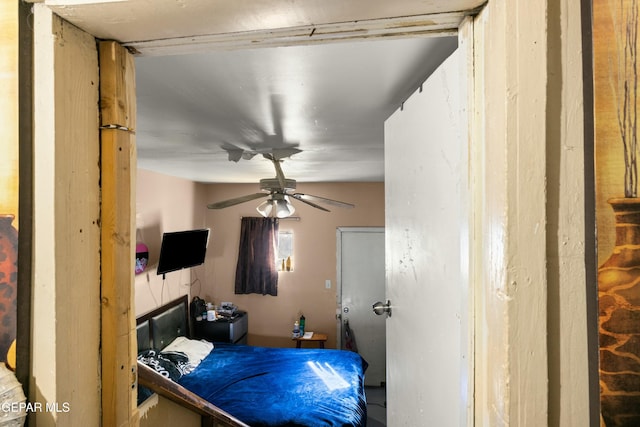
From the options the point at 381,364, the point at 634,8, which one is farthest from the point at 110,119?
the point at 381,364

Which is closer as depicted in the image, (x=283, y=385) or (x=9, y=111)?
(x=9, y=111)

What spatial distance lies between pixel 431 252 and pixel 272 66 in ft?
2.79

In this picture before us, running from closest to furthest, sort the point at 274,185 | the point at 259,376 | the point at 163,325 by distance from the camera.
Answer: the point at 274,185, the point at 259,376, the point at 163,325

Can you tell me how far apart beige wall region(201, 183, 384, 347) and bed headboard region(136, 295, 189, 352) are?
0.71m

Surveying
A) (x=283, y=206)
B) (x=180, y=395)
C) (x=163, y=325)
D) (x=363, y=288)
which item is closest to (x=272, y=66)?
(x=180, y=395)

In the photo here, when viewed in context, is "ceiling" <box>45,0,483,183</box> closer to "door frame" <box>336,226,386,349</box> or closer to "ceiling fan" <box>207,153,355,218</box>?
"ceiling fan" <box>207,153,355,218</box>

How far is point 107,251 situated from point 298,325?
4.41m

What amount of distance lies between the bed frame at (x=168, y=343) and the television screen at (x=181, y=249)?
56 cm

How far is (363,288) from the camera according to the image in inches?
191

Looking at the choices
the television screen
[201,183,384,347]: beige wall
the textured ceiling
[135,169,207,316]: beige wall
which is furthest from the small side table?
the textured ceiling

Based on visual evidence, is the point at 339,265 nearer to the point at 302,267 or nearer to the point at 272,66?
the point at 302,267

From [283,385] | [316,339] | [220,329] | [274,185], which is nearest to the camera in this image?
[274,185]

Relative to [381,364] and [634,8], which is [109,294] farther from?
[381,364]

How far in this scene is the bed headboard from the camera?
10.8 feet
